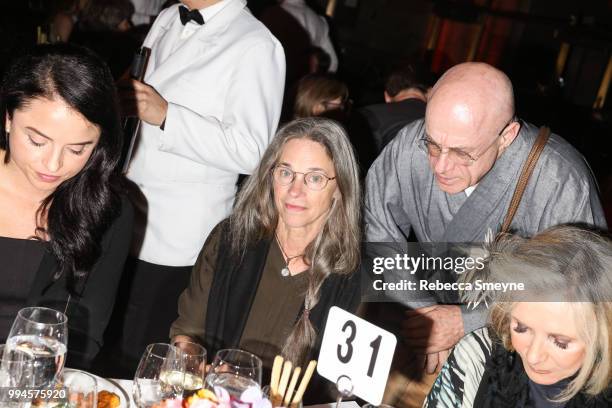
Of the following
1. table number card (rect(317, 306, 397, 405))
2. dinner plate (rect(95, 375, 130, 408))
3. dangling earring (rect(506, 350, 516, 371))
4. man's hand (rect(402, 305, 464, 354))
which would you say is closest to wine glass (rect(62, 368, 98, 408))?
dinner plate (rect(95, 375, 130, 408))

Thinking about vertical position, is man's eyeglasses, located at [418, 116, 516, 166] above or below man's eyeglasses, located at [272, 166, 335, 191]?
above

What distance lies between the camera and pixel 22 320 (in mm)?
1646

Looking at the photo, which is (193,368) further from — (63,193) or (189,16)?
(189,16)

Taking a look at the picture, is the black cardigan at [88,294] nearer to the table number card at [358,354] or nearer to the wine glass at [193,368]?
the wine glass at [193,368]

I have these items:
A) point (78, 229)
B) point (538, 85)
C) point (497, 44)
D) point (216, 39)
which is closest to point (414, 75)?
point (216, 39)

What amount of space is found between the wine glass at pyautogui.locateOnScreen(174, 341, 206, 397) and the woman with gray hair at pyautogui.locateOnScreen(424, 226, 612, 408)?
678mm

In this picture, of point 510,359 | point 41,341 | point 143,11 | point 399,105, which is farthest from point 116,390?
point 143,11

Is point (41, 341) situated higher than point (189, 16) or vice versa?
point (189, 16)

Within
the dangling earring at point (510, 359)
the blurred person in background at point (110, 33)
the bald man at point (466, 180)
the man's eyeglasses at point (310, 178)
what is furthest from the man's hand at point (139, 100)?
the blurred person in background at point (110, 33)

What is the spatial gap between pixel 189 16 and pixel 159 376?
1451 mm

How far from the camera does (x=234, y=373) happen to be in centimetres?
166

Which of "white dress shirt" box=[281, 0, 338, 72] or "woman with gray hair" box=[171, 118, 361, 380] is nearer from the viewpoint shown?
"woman with gray hair" box=[171, 118, 361, 380]

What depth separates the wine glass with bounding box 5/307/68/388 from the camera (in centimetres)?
159

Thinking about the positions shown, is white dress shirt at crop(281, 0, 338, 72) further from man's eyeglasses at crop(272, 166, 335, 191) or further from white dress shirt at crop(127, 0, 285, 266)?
man's eyeglasses at crop(272, 166, 335, 191)
